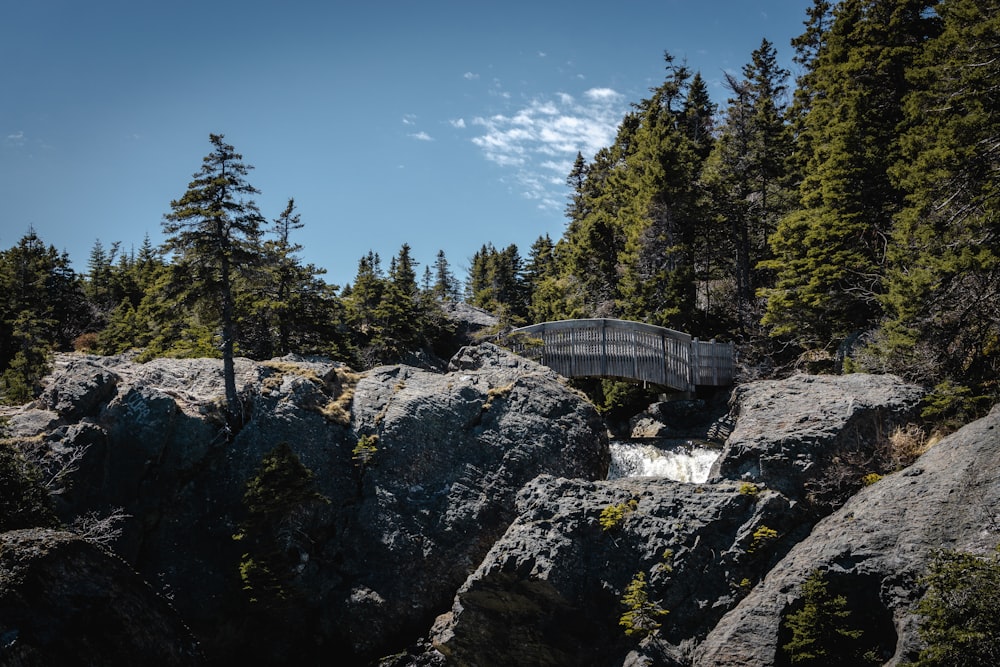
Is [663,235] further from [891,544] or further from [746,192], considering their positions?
[891,544]

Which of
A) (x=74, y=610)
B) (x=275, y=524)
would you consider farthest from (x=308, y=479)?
(x=74, y=610)

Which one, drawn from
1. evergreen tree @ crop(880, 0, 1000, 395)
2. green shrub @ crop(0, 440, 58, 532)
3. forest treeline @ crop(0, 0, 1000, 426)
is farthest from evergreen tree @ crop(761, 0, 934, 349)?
green shrub @ crop(0, 440, 58, 532)

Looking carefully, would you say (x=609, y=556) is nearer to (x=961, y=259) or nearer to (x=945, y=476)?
(x=945, y=476)

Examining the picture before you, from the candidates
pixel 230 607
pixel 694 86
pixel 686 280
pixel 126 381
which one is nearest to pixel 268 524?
pixel 230 607

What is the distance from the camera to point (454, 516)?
17.0 metres

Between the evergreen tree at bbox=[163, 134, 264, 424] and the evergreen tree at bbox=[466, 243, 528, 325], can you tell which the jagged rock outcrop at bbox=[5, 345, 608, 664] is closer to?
the evergreen tree at bbox=[163, 134, 264, 424]

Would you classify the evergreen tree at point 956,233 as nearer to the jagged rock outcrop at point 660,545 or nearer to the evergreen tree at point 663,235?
the jagged rock outcrop at point 660,545

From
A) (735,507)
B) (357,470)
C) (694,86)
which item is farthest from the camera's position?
(694,86)

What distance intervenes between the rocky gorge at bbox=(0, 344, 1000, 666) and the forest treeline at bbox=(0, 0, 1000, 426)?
233cm

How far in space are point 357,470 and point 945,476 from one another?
13265 mm

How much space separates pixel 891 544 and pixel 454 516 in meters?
9.68

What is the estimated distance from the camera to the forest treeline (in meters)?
15.5

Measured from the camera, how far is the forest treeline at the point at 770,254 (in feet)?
51.0

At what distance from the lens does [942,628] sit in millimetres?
8508
